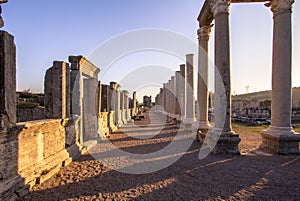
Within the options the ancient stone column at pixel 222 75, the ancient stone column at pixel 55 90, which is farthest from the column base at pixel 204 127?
the ancient stone column at pixel 55 90

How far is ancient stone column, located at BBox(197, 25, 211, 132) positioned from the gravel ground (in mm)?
3449

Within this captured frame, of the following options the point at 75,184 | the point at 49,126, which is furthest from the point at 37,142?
the point at 75,184

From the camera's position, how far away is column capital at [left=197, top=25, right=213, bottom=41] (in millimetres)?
9532

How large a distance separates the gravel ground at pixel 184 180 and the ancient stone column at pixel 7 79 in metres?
1.63

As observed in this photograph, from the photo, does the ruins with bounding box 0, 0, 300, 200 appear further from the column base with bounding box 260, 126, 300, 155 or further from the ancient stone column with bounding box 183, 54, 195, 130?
the ancient stone column with bounding box 183, 54, 195, 130

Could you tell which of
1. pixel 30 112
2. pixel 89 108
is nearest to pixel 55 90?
pixel 30 112

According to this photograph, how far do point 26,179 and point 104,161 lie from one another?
252 centimetres

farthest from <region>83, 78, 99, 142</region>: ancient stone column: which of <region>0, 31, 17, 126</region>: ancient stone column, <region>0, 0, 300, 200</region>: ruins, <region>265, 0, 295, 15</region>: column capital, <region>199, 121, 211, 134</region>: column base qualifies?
<region>265, 0, 295, 15</region>: column capital

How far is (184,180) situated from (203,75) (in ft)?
20.4

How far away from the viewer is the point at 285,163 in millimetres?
5797

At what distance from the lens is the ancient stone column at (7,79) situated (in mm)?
3566

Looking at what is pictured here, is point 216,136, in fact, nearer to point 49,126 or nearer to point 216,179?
point 216,179

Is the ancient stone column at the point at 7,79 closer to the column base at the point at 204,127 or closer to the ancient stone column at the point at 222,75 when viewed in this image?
the ancient stone column at the point at 222,75

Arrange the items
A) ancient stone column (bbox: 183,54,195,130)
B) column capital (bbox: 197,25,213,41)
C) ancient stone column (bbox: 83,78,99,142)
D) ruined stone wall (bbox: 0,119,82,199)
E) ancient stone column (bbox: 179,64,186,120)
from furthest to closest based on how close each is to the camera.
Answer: ancient stone column (bbox: 179,64,186,120)
ancient stone column (bbox: 183,54,195,130)
column capital (bbox: 197,25,213,41)
ancient stone column (bbox: 83,78,99,142)
ruined stone wall (bbox: 0,119,82,199)
